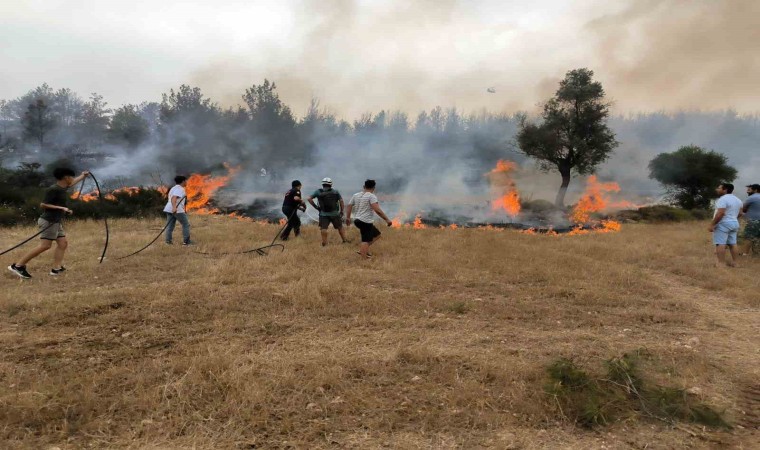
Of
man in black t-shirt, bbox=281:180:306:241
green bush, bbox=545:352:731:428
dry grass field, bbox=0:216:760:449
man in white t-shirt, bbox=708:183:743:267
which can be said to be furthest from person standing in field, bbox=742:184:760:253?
man in black t-shirt, bbox=281:180:306:241

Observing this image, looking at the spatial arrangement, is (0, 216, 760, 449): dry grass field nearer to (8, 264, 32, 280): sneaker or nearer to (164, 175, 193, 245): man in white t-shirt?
(8, 264, 32, 280): sneaker

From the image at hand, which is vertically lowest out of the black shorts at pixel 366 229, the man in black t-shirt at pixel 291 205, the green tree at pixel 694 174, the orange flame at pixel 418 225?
the orange flame at pixel 418 225

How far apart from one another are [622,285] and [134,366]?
287 inches

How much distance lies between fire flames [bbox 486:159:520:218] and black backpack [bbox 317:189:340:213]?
13.8 metres

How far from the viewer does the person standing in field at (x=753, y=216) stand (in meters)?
9.64

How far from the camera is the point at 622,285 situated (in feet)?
23.7

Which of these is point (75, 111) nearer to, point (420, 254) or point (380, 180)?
point (380, 180)

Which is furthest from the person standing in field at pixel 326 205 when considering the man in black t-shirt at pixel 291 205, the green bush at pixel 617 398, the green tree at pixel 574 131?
the green tree at pixel 574 131

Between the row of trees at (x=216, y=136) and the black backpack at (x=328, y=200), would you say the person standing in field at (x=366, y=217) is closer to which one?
the black backpack at (x=328, y=200)

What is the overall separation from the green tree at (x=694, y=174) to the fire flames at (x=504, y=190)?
8.30m

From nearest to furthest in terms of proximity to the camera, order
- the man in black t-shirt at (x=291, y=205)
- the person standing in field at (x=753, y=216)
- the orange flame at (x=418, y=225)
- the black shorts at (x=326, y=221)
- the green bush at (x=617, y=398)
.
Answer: the green bush at (x=617, y=398)
the person standing in field at (x=753, y=216)
the black shorts at (x=326, y=221)
the man in black t-shirt at (x=291, y=205)
the orange flame at (x=418, y=225)

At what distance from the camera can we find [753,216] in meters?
9.68

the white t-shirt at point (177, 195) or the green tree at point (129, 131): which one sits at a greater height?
the green tree at point (129, 131)

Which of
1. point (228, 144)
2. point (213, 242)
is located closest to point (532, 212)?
point (213, 242)
